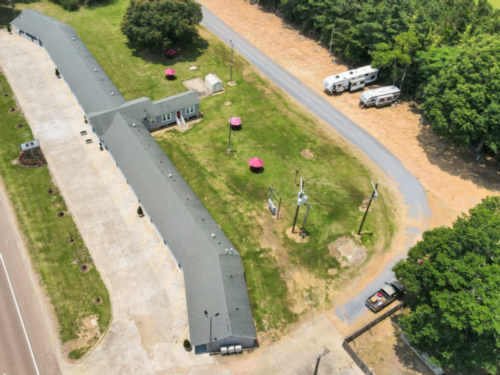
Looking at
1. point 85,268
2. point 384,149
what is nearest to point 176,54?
point 384,149

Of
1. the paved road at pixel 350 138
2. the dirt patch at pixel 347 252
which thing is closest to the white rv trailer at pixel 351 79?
the paved road at pixel 350 138

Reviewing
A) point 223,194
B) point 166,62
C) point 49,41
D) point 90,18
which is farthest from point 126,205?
point 90,18

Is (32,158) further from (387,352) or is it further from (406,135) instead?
(406,135)

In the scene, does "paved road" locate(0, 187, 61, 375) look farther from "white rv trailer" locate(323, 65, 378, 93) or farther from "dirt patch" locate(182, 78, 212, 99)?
"white rv trailer" locate(323, 65, 378, 93)

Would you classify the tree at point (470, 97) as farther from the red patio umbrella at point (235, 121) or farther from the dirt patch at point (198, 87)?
the dirt patch at point (198, 87)

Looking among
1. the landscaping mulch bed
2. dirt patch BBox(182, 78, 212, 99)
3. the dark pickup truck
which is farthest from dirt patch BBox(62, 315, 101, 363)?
dirt patch BBox(182, 78, 212, 99)

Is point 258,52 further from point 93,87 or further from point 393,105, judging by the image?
point 93,87

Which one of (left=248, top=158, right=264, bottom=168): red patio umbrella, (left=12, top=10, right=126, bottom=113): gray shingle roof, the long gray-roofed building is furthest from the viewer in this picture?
(left=12, top=10, right=126, bottom=113): gray shingle roof
